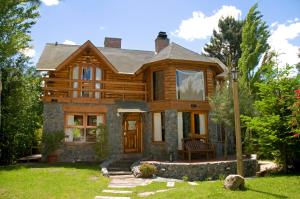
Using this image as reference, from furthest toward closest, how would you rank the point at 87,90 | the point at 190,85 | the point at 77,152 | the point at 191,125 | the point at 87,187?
the point at 190,85, the point at 191,125, the point at 87,90, the point at 77,152, the point at 87,187

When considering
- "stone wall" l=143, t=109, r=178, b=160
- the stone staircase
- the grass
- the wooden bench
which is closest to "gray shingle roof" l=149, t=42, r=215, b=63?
"stone wall" l=143, t=109, r=178, b=160

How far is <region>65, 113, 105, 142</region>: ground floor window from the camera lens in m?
16.9

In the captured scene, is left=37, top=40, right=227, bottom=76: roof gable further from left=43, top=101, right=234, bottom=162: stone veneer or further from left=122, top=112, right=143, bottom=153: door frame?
left=122, top=112, right=143, bottom=153: door frame

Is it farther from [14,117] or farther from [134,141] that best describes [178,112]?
[14,117]

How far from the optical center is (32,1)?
33.7ft

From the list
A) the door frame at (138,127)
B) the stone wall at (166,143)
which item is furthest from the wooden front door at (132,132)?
the stone wall at (166,143)

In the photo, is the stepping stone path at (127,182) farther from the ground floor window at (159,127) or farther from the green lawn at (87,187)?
the ground floor window at (159,127)

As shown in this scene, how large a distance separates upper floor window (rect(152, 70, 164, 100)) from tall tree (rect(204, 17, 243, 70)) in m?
24.8

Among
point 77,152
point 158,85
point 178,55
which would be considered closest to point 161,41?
point 178,55

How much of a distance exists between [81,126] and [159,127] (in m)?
4.92

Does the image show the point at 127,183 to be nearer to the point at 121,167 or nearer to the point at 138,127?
the point at 121,167

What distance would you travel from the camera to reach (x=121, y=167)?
15.1 metres

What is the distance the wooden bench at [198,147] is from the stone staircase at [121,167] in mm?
3365

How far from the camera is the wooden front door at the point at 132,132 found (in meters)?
18.6
